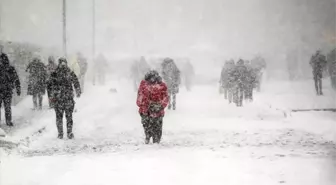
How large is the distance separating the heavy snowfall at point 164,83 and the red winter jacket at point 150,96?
10mm

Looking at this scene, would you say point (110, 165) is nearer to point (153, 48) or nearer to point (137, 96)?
point (137, 96)

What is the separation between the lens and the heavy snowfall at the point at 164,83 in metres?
5.29

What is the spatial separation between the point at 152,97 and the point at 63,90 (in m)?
0.96

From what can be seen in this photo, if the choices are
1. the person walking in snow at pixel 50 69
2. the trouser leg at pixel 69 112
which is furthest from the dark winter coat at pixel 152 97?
the person walking in snow at pixel 50 69

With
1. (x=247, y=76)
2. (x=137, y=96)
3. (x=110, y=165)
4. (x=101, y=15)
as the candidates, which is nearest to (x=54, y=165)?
(x=110, y=165)

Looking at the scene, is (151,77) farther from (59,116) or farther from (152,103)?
(59,116)

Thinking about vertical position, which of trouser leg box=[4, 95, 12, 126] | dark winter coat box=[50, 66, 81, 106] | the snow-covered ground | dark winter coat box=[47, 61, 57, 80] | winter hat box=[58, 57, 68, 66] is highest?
winter hat box=[58, 57, 68, 66]

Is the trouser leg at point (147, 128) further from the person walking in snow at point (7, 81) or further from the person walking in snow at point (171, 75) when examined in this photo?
the person walking in snow at point (7, 81)

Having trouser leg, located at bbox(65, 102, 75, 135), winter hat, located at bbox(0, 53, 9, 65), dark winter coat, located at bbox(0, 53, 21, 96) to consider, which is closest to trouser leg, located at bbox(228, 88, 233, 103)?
trouser leg, located at bbox(65, 102, 75, 135)

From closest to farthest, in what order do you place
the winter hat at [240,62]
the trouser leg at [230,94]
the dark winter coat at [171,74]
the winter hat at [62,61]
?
the winter hat at [62,61], the trouser leg at [230,94], the dark winter coat at [171,74], the winter hat at [240,62]

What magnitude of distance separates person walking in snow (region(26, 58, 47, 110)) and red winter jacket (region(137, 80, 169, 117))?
107 centimetres

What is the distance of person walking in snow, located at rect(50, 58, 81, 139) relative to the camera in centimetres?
582

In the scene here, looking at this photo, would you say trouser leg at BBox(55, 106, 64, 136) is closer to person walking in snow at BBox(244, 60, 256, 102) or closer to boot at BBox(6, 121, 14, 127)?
boot at BBox(6, 121, 14, 127)

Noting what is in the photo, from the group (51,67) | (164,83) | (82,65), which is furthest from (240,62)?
(51,67)
